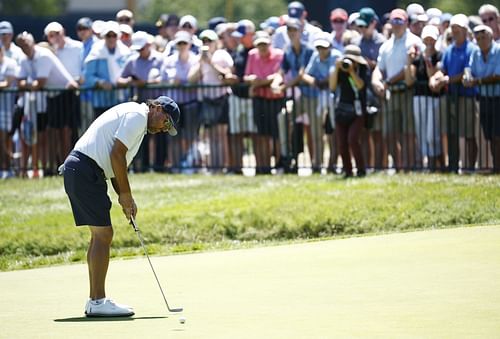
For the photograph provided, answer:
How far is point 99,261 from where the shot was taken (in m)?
10.4

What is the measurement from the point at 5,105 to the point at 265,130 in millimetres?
4217

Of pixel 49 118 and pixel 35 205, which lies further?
pixel 49 118

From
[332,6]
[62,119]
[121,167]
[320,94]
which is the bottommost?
[62,119]

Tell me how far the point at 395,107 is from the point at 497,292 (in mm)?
8296

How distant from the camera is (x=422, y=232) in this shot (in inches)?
551

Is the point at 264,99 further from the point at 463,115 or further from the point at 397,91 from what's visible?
the point at 463,115

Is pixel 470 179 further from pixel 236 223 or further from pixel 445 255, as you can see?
pixel 445 255

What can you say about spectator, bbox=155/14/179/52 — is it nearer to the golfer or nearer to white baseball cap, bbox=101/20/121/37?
white baseball cap, bbox=101/20/121/37

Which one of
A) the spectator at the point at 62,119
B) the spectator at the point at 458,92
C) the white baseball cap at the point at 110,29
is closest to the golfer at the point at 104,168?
the spectator at the point at 458,92

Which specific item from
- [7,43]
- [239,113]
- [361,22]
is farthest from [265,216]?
[7,43]

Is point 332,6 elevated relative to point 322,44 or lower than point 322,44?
elevated

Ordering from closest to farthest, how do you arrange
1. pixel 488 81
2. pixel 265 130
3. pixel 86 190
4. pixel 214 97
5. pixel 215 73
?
1. pixel 86 190
2. pixel 488 81
3. pixel 265 130
4. pixel 214 97
5. pixel 215 73

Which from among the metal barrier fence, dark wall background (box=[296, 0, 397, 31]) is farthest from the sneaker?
dark wall background (box=[296, 0, 397, 31])

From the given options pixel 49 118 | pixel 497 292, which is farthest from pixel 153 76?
pixel 497 292
